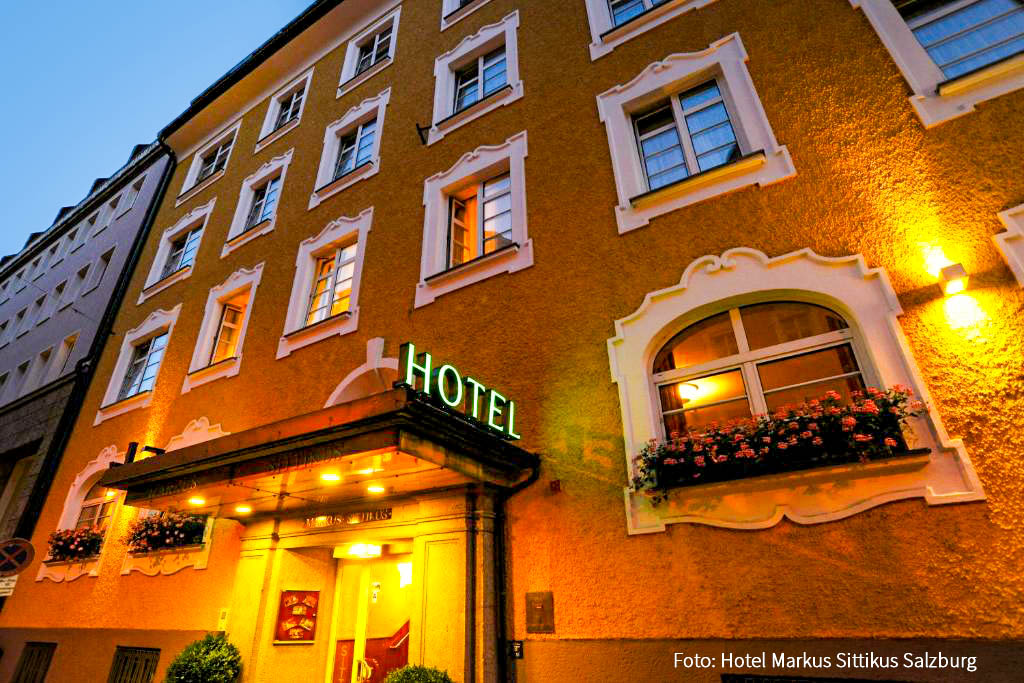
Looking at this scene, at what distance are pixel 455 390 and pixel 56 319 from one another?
18.0 m

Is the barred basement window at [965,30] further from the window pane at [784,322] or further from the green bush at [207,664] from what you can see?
the green bush at [207,664]

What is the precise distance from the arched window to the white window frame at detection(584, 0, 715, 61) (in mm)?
5040

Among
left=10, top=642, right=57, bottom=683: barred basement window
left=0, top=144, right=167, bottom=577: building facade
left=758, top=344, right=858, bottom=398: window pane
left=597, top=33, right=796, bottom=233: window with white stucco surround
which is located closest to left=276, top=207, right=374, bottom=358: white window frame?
left=597, top=33, right=796, bottom=233: window with white stucco surround

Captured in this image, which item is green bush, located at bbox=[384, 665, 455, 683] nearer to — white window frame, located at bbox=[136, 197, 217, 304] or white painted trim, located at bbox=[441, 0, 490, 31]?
white window frame, located at bbox=[136, 197, 217, 304]

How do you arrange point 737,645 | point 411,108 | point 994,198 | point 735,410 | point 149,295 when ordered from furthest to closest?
point 149,295 → point 411,108 → point 735,410 → point 994,198 → point 737,645

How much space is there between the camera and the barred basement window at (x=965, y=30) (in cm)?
527

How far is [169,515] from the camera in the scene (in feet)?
27.0

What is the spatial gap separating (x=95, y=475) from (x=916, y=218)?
14.3m

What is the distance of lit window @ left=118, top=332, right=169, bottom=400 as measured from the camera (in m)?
11.4

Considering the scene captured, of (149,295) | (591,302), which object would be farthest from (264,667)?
(149,295)

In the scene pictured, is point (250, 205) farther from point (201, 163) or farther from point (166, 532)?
point (166, 532)

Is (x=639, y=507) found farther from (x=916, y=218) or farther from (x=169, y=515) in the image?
(x=169, y=515)

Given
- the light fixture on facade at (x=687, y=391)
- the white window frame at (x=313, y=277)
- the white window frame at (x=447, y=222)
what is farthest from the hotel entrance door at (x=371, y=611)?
the light fixture on facade at (x=687, y=391)

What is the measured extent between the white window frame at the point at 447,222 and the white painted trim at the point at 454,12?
4.36m
